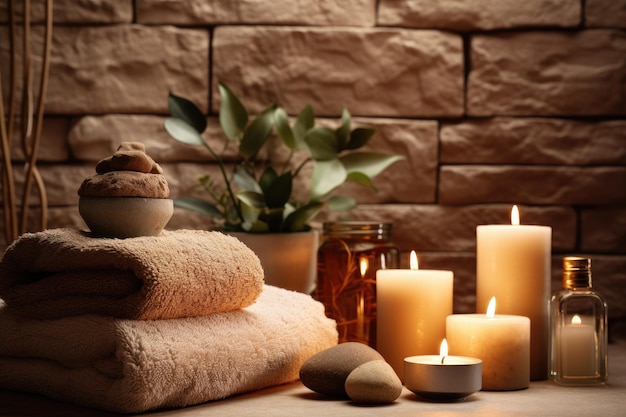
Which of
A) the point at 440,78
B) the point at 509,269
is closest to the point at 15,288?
the point at 509,269

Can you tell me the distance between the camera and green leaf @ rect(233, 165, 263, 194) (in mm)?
1288

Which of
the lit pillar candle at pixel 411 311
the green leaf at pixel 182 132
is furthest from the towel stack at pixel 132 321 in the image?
the green leaf at pixel 182 132

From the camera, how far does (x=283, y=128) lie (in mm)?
1286

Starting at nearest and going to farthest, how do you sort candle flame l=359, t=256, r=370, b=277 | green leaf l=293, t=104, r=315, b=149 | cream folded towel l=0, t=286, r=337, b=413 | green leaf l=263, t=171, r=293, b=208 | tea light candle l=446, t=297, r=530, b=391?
1. cream folded towel l=0, t=286, r=337, b=413
2. tea light candle l=446, t=297, r=530, b=391
3. candle flame l=359, t=256, r=370, b=277
4. green leaf l=263, t=171, r=293, b=208
5. green leaf l=293, t=104, r=315, b=149

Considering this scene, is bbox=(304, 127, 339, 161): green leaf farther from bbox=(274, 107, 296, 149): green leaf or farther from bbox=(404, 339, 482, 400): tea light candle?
bbox=(404, 339, 482, 400): tea light candle

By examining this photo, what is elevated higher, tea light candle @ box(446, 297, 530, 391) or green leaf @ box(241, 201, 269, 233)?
green leaf @ box(241, 201, 269, 233)

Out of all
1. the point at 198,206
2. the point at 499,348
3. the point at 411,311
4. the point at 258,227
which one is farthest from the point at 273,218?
the point at 499,348

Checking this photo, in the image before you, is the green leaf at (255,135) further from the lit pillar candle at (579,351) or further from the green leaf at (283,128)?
the lit pillar candle at (579,351)

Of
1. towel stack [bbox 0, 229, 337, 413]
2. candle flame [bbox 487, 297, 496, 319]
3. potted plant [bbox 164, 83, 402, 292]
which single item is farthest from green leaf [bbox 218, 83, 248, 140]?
candle flame [bbox 487, 297, 496, 319]

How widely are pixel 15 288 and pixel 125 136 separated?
61cm

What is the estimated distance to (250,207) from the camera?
1269 millimetres

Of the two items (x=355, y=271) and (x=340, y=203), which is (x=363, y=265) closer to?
(x=355, y=271)

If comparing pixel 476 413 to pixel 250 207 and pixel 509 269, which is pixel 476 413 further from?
pixel 250 207

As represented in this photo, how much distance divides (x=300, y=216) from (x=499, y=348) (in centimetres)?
42
